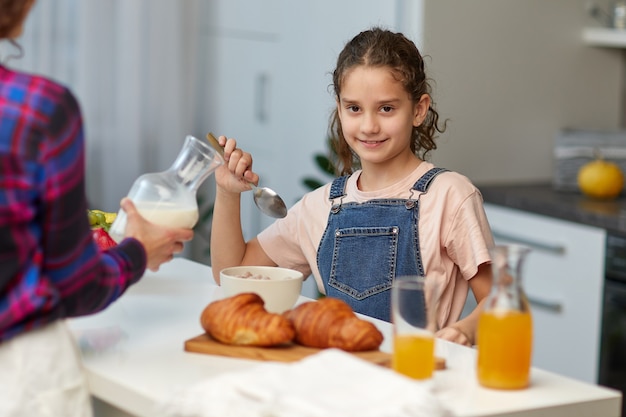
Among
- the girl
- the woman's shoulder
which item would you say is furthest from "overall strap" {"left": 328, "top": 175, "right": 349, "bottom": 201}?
the woman's shoulder

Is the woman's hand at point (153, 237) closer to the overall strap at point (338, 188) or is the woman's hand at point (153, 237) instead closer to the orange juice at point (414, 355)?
the orange juice at point (414, 355)

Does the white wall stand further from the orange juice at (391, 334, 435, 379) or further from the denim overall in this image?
the orange juice at (391, 334, 435, 379)

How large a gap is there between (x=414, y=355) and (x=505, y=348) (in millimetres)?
120

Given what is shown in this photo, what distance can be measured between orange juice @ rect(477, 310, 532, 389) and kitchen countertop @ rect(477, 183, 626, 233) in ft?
5.66

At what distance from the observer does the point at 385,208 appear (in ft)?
6.45

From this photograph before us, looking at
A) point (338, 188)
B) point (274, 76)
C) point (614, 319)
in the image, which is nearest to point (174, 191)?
point (338, 188)

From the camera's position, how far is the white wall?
131 inches

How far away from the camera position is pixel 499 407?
121cm

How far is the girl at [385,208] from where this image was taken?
6.23 ft

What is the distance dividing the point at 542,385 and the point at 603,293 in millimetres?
1736

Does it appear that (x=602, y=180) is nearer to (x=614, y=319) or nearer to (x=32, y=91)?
(x=614, y=319)

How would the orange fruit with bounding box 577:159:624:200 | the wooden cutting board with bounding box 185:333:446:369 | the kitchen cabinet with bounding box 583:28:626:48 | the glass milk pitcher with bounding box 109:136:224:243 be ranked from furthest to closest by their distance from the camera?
the kitchen cabinet with bounding box 583:28:626:48, the orange fruit with bounding box 577:159:624:200, the glass milk pitcher with bounding box 109:136:224:243, the wooden cutting board with bounding box 185:333:446:369

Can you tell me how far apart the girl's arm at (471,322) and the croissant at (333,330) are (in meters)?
0.26

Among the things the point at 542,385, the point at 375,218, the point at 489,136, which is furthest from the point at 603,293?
the point at 542,385
